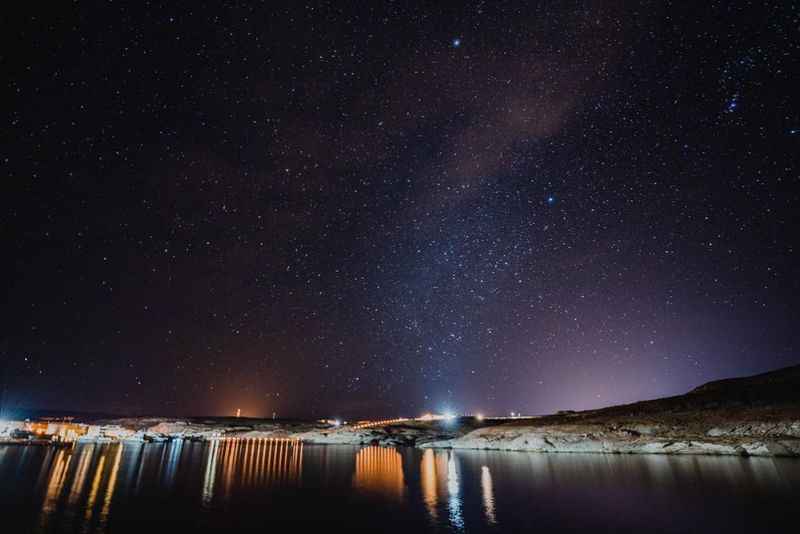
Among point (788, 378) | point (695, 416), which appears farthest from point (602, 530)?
point (788, 378)

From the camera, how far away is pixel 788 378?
88.0m

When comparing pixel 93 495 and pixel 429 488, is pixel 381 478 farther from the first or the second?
pixel 93 495

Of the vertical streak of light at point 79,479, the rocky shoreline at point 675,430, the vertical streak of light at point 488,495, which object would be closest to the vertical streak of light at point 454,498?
the vertical streak of light at point 488,495

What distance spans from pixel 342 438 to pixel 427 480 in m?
85.5

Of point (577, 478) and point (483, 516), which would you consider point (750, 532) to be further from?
point (577, 478)

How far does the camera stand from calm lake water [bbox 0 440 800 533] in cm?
2403

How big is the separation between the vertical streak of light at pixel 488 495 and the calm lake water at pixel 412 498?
0.51 ft

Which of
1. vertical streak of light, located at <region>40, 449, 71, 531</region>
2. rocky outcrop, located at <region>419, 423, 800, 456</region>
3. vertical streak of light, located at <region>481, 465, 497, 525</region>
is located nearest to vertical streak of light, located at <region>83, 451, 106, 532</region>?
vertical streak of light, located at <region>40, 449, 71, 531</region>

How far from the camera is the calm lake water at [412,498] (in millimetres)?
24031

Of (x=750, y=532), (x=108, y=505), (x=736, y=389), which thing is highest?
(x=736, y=389)

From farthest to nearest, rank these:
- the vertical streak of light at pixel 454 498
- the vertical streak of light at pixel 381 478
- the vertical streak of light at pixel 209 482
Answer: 1. the vertical streak of light at pixel 381 478
2. the vertical streak of light at pixel 209 482
3. the vertical streak of light at pixel 454 498

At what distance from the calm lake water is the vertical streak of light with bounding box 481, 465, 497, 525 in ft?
0.51

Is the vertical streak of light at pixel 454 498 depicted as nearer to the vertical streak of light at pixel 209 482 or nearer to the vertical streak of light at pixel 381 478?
the vertical streak of light at pixel 381 478

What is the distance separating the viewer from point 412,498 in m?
32.6
